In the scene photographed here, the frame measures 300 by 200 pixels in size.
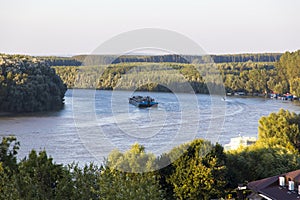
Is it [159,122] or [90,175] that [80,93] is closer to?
[159,122]

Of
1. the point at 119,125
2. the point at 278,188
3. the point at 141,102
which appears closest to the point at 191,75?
the point at 119,125

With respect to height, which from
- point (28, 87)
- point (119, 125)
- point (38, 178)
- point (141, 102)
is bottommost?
point (119, 125)

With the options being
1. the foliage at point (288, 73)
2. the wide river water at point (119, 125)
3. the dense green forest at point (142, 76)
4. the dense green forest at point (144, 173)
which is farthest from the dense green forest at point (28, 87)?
the foliage at point (288, 73)

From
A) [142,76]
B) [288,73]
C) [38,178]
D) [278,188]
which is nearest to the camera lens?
[38,178]

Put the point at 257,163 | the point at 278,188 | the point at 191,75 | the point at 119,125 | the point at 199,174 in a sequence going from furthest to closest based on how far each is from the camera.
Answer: the point at 191,75, the point at 119,125, the point at 257,163, the point at 199,174, the point at 278,188

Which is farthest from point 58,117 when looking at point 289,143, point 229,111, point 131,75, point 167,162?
point 167,162

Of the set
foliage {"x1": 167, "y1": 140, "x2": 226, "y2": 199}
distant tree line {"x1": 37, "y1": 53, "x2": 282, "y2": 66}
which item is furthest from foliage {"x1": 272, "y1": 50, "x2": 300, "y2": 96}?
foliage {"x1": 167, "y1": 140, "x2": 226, "y2": 199}

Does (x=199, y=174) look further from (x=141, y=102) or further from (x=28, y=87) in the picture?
(x=28, y=87)
